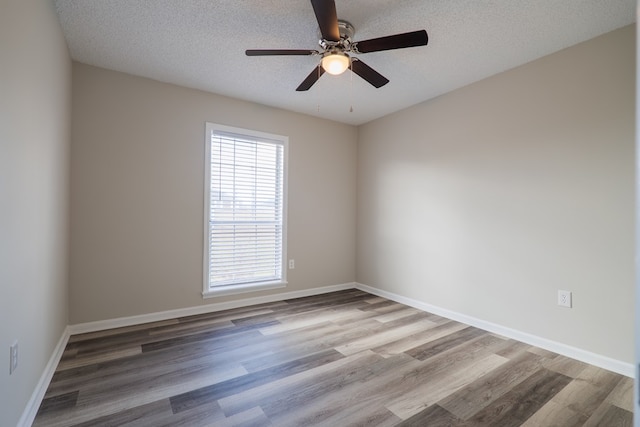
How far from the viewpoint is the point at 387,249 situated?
13.6 feet

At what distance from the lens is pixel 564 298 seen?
8.18 ft

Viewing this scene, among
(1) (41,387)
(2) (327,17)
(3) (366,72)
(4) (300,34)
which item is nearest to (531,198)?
(3) (366,72)

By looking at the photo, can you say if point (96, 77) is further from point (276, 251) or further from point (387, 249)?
point (387, 249)

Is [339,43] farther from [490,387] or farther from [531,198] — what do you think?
[490,387]

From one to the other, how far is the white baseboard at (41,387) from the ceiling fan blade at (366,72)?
2.93m

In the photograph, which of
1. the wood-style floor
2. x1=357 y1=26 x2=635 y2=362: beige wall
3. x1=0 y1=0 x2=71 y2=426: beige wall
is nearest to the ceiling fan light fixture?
x1=0 y1=0 x2=71 y2=426: beige wall

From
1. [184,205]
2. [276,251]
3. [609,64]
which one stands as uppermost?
[609,64]

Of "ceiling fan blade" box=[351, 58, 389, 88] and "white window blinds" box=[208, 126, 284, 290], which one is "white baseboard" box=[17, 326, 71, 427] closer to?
"white window blinds" box=[208, 126, 284, 290]

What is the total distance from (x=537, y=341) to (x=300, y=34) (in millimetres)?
3302

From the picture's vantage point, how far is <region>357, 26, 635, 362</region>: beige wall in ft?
7.36

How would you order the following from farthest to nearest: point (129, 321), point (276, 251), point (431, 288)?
point (276, 251)
point (431, 288)
point (129, 321)

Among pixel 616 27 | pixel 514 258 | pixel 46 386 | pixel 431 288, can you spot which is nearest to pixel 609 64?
pixel 616 27

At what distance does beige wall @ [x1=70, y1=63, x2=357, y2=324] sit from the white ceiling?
0.90ft

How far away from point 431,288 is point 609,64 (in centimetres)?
256
